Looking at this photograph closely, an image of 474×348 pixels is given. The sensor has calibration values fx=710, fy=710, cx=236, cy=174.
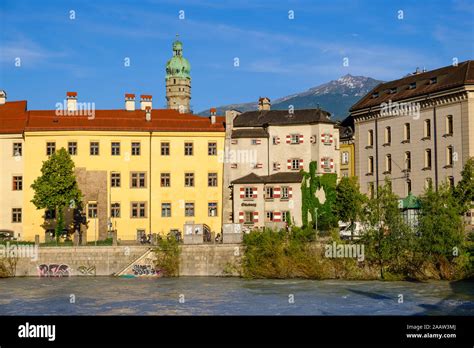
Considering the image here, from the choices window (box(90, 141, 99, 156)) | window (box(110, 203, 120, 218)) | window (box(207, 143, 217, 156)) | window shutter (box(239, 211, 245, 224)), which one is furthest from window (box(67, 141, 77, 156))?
window shutter (box(239, 211, 245, 224))

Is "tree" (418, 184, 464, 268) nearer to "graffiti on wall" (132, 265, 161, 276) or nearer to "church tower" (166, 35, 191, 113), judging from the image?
"graffiti on wall" (132, 265, 161, 276)

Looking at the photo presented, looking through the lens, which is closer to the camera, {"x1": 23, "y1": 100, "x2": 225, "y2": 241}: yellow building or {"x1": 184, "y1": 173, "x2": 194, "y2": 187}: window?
{"x1": 23, "y1": 100, "x2": 225, "y2": 241}: yellow building

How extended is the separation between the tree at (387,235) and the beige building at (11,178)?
27732 millimetres

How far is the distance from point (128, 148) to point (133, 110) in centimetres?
506

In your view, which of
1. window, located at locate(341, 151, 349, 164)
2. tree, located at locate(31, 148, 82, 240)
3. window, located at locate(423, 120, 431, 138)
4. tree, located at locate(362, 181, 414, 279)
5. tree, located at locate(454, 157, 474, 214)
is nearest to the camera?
tree, located at locate(362, 181, 414, 279)

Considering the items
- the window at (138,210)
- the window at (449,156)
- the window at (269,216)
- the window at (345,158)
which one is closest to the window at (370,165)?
the window at (345,158)

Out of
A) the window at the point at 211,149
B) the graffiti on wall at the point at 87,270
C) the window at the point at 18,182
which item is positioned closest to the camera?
the graffiti on wall at the point at 87,270

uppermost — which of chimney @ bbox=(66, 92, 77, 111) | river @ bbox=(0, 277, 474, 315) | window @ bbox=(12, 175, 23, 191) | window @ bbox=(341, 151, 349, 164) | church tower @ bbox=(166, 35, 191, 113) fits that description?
church tower @ bbox=(166, 35, 191, 113)

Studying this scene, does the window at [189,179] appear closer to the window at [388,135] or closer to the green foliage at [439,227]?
the window at [388,135]

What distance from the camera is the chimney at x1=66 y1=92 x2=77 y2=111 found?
6075cm

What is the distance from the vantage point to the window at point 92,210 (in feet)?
184

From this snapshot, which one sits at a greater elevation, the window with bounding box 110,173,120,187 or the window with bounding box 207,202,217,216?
the window with bounding box 110,173,120,187

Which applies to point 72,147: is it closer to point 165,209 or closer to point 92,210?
point 92,210
